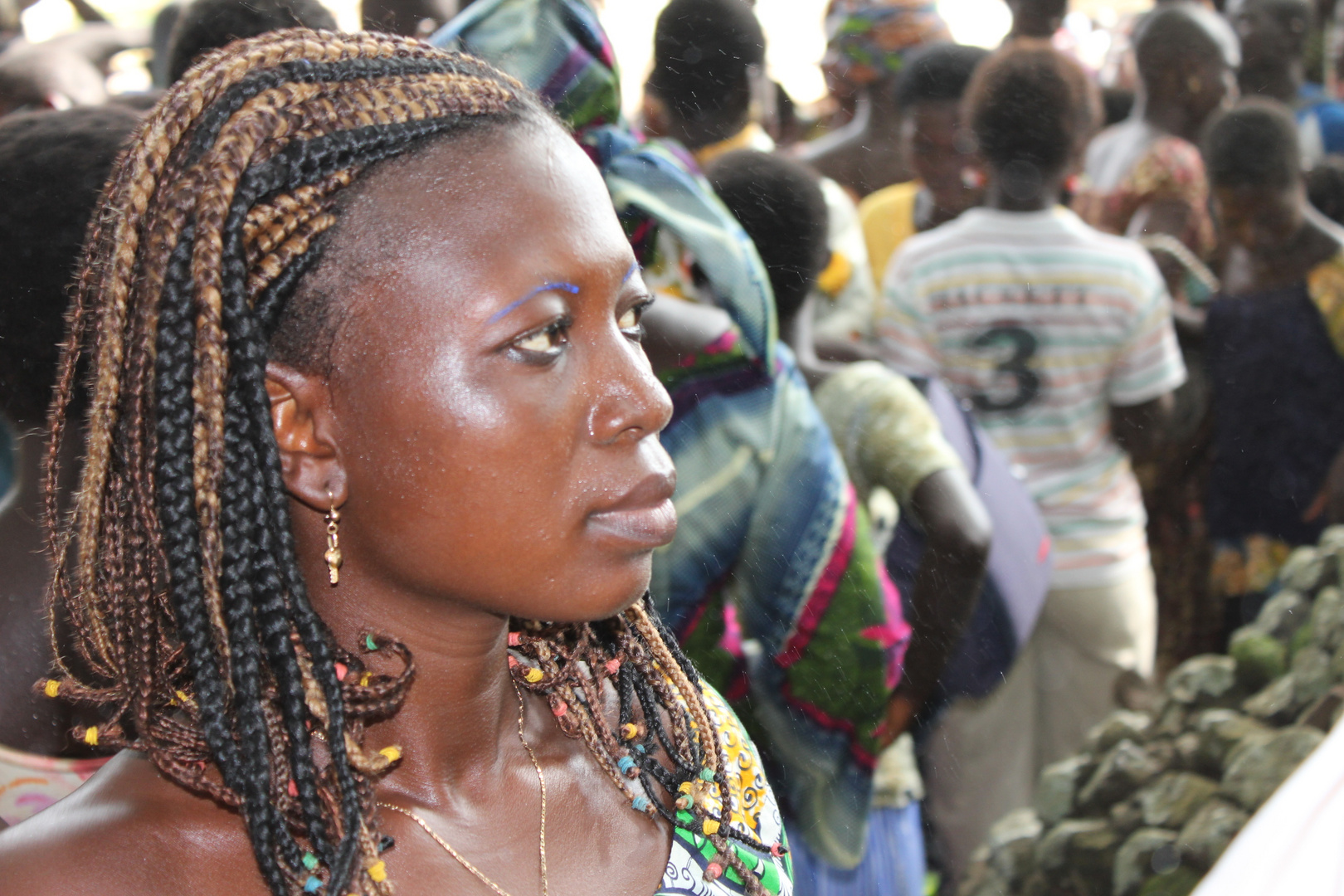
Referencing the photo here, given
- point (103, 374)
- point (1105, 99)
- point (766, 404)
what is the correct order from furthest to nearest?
1. point (1105, 99)
2. point (766, 404)
3. point (103, 374)

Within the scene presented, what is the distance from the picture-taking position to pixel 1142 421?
3.64m

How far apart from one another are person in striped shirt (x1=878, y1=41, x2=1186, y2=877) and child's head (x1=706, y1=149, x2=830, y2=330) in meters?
0.51

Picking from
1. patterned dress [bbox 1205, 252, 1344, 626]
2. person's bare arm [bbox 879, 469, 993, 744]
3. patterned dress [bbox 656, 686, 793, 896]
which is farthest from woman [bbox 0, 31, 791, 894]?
patterned dress [bbox 1205, 252, 1344, 626]

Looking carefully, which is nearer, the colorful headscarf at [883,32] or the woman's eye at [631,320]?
the woman's eye at [631,320]

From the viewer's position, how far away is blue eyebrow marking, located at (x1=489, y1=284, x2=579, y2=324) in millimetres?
1167

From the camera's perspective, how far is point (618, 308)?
1.30 metres

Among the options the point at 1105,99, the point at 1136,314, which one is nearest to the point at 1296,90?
the point at 1105,99

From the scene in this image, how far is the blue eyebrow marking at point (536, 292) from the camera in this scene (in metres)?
1.17

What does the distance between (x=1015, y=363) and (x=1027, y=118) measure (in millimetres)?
752

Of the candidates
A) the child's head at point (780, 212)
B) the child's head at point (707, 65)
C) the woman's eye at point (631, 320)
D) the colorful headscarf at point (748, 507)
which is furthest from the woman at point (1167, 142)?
the woman's eye at point (631, 320)

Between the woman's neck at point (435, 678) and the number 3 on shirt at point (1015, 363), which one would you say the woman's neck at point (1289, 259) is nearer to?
the number 3 on shirt at point (1015, 363)

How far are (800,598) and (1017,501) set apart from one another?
2.60 feet

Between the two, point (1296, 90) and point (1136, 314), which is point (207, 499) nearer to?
point (1136, 314)

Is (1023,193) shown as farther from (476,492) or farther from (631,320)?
(476,492)
